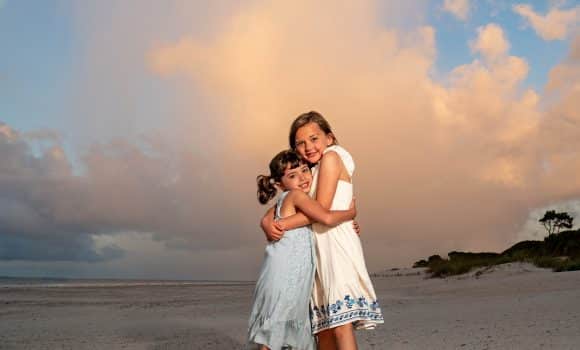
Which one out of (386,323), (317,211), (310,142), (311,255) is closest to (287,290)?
(311,255)

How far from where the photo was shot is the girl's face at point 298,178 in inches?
150

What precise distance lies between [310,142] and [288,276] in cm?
89

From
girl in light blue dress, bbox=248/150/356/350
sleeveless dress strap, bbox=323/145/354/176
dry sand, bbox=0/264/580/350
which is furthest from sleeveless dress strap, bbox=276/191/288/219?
dry sand, bbox=0/264/580/350

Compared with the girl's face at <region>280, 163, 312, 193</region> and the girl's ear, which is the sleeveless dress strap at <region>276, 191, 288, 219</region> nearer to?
the girl's face at <region>280, 163, 312, 193</region>

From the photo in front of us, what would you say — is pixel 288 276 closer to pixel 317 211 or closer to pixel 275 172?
pixel 317 211

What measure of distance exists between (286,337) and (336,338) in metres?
0.34

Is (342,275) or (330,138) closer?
(342,275)

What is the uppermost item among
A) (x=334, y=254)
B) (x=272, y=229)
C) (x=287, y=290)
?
(x=272, y=229)

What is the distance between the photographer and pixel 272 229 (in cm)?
373

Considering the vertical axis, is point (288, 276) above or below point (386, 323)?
above

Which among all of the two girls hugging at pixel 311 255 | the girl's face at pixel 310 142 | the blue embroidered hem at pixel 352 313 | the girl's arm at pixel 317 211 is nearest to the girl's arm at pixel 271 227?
the two girls hugging at pixel 311 255

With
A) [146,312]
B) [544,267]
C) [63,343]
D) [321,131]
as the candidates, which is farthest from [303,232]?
[544,267]

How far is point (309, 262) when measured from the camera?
3.74 metres

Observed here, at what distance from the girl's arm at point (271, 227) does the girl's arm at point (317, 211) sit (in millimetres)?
189
